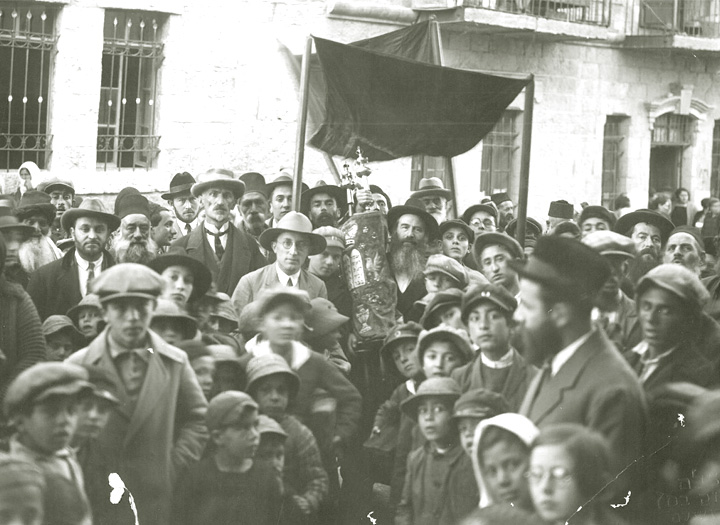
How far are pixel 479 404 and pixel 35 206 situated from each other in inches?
156

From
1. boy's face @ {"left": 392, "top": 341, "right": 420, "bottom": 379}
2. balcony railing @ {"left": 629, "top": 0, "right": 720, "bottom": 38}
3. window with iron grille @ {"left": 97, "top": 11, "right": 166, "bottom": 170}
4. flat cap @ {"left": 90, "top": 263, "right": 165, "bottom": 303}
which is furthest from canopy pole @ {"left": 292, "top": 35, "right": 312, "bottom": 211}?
balcony railing @ {"left": 629, "top": 0, "right": 720, "bottom": 38}

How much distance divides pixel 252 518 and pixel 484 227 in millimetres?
5144

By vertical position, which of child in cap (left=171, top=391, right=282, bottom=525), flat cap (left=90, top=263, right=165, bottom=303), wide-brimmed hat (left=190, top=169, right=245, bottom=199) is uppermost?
wide-brimmed hat (left=190, top=169, right=245, bottom=199)

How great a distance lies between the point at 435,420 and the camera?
4.29m

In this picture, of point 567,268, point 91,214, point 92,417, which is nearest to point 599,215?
point 91,214

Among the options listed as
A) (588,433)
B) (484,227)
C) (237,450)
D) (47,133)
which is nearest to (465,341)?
(237,450)

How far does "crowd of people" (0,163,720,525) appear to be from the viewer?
126 inches

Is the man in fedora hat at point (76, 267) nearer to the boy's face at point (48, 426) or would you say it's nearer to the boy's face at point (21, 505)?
the boy's face at point (48, 426)

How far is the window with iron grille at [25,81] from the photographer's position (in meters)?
11.0

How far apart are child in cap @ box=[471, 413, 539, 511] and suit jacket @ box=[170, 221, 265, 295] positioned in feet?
11.1

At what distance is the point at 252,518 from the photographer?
160 inches

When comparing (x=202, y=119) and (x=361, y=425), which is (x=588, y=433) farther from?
(x=202, y=119)

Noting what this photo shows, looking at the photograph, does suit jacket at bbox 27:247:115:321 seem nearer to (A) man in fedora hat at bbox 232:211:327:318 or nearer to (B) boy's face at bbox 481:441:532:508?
(A) man in fedora hat at bbox 232:211:327:318

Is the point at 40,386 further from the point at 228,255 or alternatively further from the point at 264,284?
the point at 228,255
